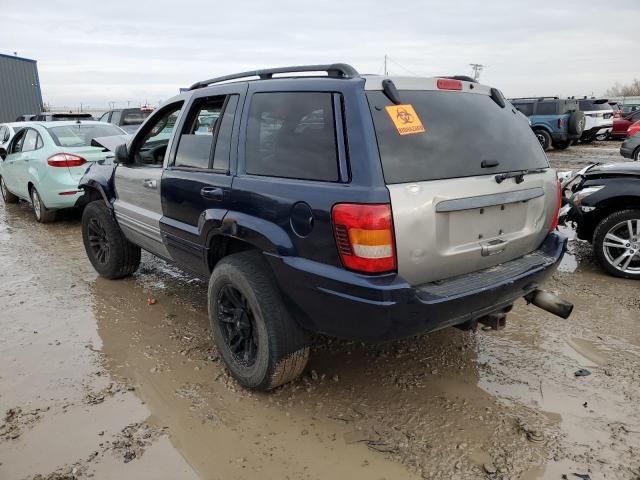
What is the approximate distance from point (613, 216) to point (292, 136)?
3.72 metres

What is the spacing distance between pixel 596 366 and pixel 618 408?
0.51 meters

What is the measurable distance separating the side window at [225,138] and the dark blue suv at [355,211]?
0.04 feet

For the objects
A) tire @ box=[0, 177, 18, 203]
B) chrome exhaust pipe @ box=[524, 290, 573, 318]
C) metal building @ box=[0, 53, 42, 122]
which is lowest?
tire @ box=[0, 177, 18, 203]

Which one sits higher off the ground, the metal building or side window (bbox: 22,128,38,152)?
the metal building

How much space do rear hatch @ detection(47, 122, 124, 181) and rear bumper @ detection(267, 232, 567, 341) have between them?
548cm

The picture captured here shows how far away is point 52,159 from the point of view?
22.8 ft

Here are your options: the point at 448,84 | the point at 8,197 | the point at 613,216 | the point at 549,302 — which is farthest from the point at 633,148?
the point at 8,197

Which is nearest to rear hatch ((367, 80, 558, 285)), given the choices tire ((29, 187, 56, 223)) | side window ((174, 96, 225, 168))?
side window ((174, 96, 225, 168))

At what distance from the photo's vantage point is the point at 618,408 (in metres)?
2.81

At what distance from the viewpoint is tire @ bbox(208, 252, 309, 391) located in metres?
2.74

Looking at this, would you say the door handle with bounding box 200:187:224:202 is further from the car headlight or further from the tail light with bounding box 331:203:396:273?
the car headlight

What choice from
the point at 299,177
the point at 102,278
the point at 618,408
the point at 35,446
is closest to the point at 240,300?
the point at 299,177

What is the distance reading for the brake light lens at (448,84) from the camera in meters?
2.79

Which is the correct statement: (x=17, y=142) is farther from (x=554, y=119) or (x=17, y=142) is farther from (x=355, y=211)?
(x=554, y=119)
